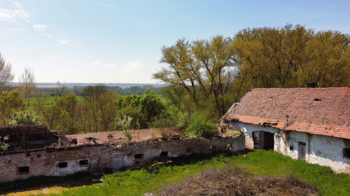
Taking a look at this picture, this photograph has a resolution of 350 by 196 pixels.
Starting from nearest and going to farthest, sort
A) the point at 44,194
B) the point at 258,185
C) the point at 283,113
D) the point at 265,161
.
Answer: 1. the point at 258,185
2. the point at 44,194
3. the point at 265,161
4. the point at 283,113

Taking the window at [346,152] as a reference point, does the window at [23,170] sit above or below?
below

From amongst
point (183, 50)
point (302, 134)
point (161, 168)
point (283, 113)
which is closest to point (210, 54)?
point (183, 50)

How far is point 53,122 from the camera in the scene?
27.9 meters

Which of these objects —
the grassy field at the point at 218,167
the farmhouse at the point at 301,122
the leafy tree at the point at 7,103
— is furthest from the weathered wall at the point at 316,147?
the leafy tree at the point at 7,103

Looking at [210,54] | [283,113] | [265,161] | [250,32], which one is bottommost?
[265,161]

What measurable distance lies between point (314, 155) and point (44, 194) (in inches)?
678

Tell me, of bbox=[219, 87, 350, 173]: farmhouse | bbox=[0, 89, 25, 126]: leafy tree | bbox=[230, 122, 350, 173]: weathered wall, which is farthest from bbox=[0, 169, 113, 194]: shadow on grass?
bbox=[0, 89, 25, 126]: leafy tree

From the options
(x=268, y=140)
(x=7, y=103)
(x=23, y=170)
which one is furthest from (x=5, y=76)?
(x=268, y=140)

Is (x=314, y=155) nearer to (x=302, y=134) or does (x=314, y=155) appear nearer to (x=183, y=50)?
(x=302, y=134)

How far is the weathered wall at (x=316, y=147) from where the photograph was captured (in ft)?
41.5

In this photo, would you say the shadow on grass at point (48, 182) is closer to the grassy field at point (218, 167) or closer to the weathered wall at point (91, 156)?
the weathered wall at point (91, 156)

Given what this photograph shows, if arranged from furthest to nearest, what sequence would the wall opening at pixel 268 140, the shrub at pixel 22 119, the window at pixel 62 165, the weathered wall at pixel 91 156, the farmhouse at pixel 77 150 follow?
the wall opening at pixel 268 140 < the shrub at pixel 22 119 < the window at pixel 62 165 < the farmhouse at pixel 77 150 < the weathered wall at pixel 91 156

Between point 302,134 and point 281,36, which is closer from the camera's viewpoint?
point 302,134

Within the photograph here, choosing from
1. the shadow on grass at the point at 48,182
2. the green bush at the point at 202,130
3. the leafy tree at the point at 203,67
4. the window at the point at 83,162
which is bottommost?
the shadow on grass at the point at 48,182
